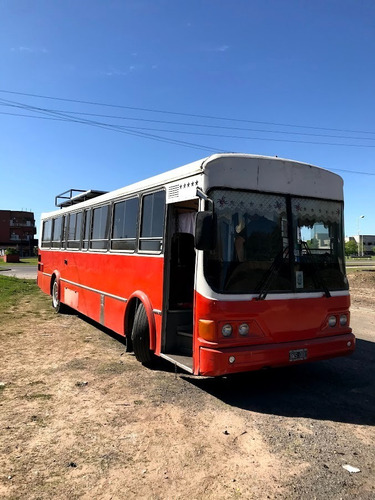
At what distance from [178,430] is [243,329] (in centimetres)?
132

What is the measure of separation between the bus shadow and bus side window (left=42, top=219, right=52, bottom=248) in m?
8.51

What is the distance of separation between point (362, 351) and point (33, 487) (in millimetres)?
6264

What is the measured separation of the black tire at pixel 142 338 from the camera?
19.6 ft

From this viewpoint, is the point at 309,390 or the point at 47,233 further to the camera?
the point at 47,233

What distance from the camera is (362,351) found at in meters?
7.42

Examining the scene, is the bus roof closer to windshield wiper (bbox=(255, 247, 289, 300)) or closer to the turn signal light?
windshield wiper (bbox=(255, 247, 289, 300))

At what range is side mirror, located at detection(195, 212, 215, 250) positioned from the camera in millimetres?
4461

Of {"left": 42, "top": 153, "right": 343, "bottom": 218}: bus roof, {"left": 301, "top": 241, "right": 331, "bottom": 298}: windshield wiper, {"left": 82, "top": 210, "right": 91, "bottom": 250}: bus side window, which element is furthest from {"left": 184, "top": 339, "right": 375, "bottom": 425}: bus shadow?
{"left": 82, "top": 210, "right": 91, "bottom": 250}: bus side window

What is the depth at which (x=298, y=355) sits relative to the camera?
16.1ft

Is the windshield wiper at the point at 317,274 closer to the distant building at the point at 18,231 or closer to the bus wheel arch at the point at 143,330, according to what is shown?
the bus wheel arch at the point at 143,330

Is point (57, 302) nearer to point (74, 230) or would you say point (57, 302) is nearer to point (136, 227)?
point (74, 230)

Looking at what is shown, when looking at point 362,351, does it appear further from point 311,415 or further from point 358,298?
point 358,298

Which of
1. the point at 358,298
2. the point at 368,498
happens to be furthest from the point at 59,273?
the point at 358,298

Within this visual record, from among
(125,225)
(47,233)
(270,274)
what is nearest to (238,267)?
(270,274)
